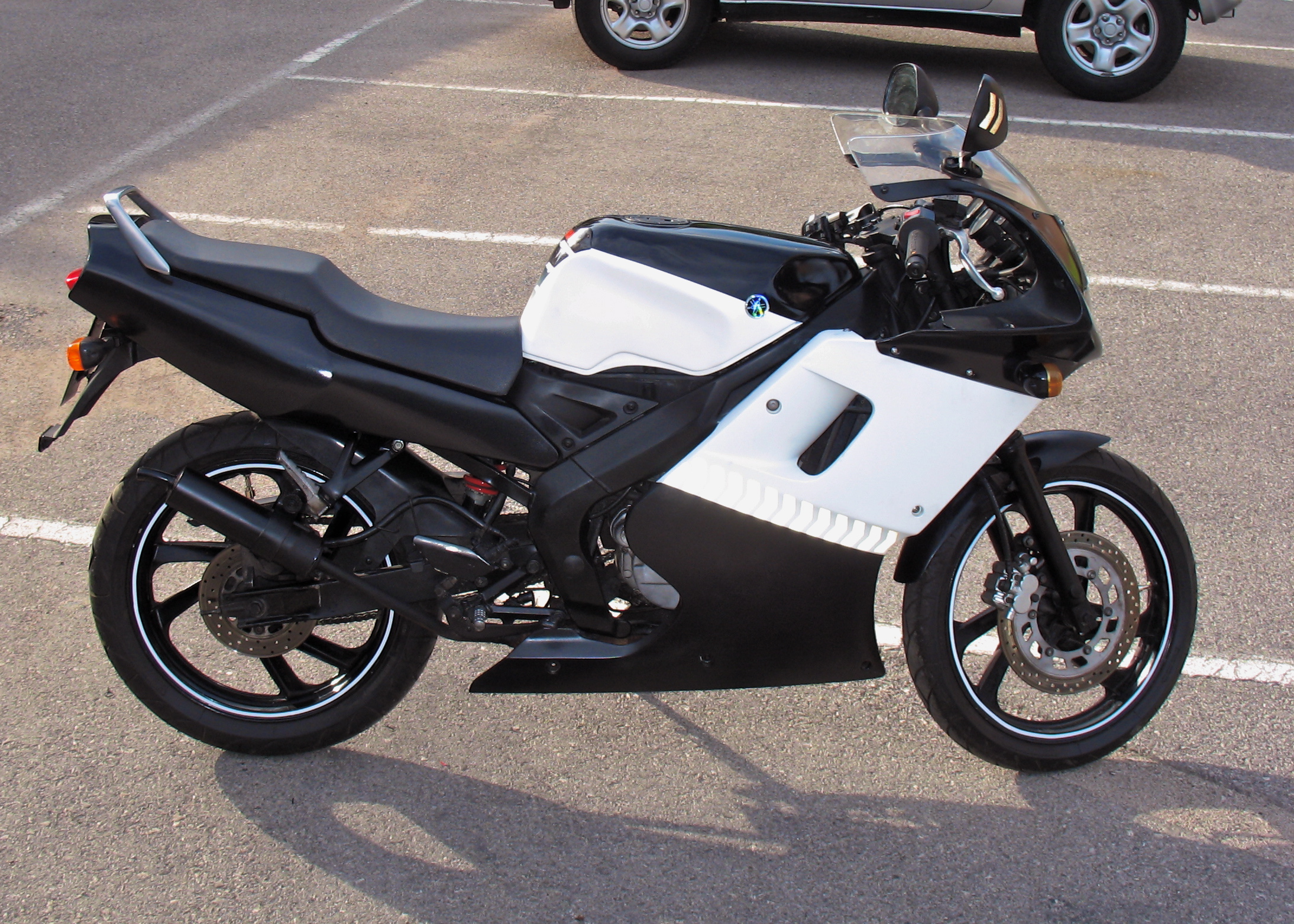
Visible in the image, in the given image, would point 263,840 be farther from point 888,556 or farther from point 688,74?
point 688,74

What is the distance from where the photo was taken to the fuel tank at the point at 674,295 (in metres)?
2.31

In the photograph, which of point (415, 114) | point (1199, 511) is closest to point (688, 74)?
point (415, 114)

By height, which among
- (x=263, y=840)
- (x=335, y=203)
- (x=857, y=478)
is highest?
(x=857, y=478)

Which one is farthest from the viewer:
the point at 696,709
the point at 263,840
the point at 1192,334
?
the point at 1192,334

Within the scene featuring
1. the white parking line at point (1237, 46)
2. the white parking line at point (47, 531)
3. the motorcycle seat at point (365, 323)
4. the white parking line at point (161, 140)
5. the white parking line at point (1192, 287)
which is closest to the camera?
the motorcycle seat at point (365, 323)

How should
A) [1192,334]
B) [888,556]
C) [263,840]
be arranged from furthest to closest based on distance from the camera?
1. [1192,334]
2. [888,556]
3. [263,840]

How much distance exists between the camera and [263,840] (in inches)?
101

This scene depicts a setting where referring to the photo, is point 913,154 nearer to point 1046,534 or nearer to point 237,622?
point 1046,534

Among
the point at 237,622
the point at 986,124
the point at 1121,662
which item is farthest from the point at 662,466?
the point at 1121,662

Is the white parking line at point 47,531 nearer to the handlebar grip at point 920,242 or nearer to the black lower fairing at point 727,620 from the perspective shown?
the black lower fairing at point 727,620

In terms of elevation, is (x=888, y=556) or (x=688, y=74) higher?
(x=688, y=74)

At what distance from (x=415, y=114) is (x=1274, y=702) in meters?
6.00

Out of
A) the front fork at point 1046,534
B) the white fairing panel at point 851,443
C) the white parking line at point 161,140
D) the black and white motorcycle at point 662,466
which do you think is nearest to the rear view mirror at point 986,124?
the black and white motorcycle at point 662,466

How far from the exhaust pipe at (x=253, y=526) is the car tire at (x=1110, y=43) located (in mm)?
6981
